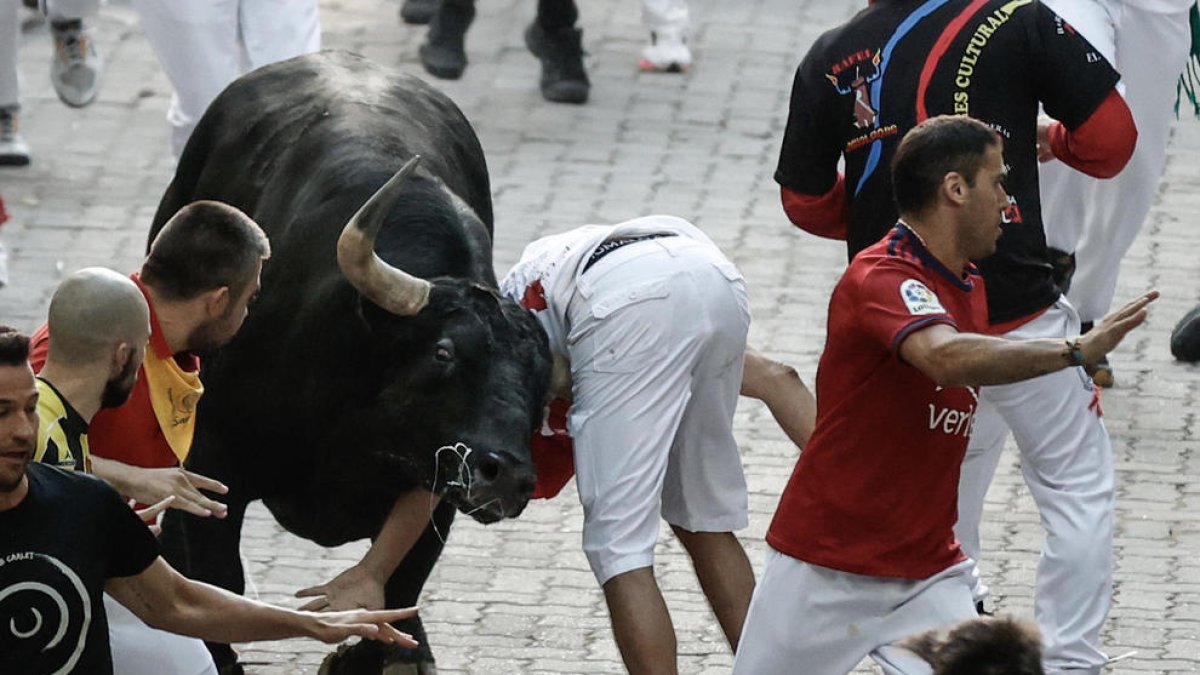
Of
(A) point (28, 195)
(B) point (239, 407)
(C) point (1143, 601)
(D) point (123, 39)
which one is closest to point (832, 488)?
(B) point (239, 407)

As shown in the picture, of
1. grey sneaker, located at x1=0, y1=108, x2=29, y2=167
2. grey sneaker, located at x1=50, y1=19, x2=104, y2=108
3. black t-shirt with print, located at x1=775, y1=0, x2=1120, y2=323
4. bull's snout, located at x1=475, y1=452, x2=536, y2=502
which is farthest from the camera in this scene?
grey sneaker, located at x1=50, y1=19, x2=104, y2=108

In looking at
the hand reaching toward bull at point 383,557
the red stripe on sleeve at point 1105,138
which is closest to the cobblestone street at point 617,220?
the hand reaching toward bull at point 383,557

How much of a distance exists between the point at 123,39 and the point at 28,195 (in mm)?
2936

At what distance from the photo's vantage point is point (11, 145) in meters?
12.7

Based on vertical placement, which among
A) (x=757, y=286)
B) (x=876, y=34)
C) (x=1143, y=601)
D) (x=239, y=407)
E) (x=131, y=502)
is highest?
(x=876, y=34)

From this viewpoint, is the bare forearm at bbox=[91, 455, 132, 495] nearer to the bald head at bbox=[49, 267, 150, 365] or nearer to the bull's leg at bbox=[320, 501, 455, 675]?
the bald head at bbox=[49, 267, 150, 365]

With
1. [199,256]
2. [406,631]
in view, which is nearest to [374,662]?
[406,631]

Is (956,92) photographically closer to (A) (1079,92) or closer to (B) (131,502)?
(A) (1079,92)

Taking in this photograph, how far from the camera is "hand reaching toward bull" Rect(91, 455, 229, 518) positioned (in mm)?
5617

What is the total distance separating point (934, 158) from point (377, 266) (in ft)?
5.12

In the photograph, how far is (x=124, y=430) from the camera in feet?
19.6

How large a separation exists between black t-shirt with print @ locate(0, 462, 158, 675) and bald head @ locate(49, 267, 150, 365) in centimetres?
64

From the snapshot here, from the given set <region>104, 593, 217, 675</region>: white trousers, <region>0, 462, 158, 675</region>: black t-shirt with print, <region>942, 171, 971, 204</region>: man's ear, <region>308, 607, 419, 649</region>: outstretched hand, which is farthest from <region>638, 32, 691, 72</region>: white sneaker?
<region>0, 462, 158, 675</region>: black t-shirt with print

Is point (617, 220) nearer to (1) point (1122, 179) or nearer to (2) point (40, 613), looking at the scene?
(1) point (1122, 179)
